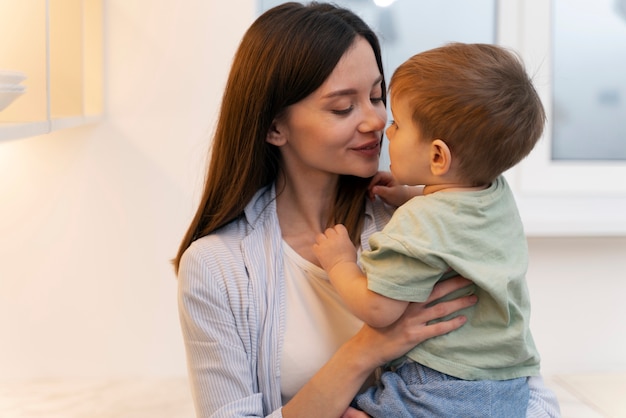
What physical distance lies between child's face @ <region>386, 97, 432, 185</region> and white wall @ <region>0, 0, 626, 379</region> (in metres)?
0.92

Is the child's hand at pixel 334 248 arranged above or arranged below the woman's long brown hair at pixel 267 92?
below

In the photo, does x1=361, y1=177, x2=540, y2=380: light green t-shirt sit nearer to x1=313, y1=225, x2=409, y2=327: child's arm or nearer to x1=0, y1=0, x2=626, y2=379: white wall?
x1=313, y1=225, x2=409, y2=327: child's arm

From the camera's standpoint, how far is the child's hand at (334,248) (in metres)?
1.34

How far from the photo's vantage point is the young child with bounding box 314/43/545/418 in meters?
1.22

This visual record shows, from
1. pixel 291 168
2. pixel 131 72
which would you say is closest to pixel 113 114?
pixel 131 72

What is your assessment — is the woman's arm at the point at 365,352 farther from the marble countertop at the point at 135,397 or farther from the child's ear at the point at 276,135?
the marble countertop at the point at 135,397

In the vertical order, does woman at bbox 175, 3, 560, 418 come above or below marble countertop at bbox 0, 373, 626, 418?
above

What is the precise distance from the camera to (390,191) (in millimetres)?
1492

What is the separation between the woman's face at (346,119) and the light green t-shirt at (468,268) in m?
0.16

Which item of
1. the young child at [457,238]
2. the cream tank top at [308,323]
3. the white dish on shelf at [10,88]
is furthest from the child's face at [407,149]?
the white dish on shelf at [10,88]

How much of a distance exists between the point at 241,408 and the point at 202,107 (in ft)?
3.20

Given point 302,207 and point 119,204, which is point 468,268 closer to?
point 302,207

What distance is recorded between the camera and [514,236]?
132 centimetres

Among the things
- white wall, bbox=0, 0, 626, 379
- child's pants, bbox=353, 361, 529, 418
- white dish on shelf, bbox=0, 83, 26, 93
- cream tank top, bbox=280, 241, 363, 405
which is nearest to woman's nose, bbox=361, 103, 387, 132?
cream tank top, bbox=280, 241, 363, 405
